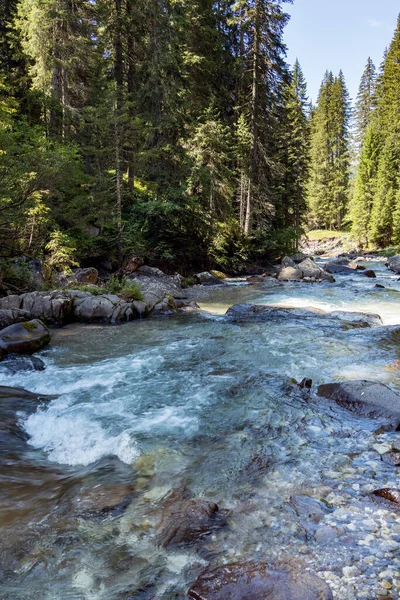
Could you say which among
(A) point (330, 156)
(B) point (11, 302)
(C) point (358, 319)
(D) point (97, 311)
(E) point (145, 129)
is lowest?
(C) point (358, 319)

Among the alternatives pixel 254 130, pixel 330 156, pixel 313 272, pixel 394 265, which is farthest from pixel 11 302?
pixel 330 156

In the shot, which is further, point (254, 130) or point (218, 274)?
point (254, 130)

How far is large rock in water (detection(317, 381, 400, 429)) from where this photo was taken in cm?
525

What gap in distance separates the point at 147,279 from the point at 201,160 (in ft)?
30.6

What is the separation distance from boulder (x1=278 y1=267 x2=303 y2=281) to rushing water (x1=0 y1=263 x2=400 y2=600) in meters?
12.8

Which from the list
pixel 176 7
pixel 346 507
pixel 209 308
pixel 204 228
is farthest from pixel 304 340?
pixel 176 7

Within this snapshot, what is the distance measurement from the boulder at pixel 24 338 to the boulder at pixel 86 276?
210 inches

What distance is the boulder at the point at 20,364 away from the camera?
297 inches

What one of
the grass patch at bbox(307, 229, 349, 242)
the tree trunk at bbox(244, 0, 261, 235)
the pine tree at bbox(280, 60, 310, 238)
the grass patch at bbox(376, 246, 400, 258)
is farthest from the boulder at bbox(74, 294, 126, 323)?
the grass patch at bbox(307, 229, 349, 242)

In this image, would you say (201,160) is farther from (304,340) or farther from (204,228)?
(304,340)

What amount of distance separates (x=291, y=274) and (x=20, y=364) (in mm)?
16592

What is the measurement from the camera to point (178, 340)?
9734 millimetres

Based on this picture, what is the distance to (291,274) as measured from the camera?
70.7 feet

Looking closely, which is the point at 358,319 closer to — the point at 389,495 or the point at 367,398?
the point at 367,398
